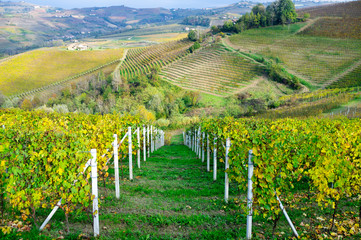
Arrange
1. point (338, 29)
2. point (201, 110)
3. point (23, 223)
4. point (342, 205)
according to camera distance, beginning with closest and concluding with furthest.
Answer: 1. point (23, 223)
2. point (342, 205)
3. point (201, 110)
4. point (338, 29)

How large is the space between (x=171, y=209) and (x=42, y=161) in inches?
121

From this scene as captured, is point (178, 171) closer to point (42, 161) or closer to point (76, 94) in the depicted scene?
point (42, 161)

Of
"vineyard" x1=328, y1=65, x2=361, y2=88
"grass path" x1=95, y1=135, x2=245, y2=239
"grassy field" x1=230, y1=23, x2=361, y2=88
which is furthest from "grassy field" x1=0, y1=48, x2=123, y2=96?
"vineyard" x1=328, y1=65, x2=361, y2=88

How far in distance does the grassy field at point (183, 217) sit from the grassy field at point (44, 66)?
8154 centimetres

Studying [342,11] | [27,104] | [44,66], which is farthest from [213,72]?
[342,11]

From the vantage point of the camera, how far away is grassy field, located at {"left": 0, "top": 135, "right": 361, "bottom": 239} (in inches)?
190

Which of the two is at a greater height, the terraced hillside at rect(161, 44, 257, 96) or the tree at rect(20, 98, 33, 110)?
the terraced hillside at rect(161, 44, 257, 96)

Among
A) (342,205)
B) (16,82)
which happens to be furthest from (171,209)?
(16,82)

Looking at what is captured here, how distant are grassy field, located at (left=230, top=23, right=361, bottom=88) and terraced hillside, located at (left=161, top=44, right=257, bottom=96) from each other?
895 cm

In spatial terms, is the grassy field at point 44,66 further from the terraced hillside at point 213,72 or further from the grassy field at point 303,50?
the grassy field at point 303,50

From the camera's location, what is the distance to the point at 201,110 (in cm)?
6406

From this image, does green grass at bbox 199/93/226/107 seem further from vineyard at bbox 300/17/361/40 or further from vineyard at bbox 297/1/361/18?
vineyard at bbox 297/1/361/18

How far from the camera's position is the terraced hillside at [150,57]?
306 feet

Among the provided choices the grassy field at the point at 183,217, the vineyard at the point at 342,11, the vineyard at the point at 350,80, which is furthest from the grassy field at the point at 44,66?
the vineyard at the point at 342,11
